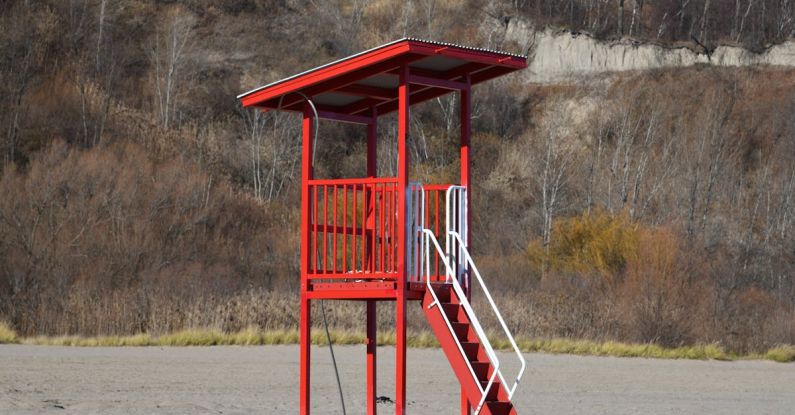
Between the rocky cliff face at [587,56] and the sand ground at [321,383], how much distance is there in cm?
5252

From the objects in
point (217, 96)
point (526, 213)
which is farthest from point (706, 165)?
point (217, 96)

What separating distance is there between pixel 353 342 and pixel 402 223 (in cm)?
1798

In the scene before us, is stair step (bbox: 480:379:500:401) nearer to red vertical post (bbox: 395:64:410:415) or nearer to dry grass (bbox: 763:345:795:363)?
red vertical post (bbox: 395:64:410:415)

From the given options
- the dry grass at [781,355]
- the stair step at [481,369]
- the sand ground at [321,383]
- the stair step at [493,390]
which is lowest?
the dry grass at [781,355]

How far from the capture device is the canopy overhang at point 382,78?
50.3ft

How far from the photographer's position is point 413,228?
1571 centimetres

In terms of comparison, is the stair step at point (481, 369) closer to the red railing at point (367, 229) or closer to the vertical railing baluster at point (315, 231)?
the red railing at point (367, 229)

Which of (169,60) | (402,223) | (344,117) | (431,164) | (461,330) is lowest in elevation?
(461,330)

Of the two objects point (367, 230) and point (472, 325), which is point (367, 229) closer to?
point (367, 230)

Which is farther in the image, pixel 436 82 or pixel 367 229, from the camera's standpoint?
pixel 367 229

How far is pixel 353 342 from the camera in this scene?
3291 cm

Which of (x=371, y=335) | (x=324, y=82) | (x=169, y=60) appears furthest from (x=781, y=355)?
(x=169, y=60)

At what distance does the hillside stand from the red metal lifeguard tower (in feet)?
59.2

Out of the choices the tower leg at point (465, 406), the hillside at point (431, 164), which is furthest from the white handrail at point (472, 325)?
the hillside at point (431, 164)
